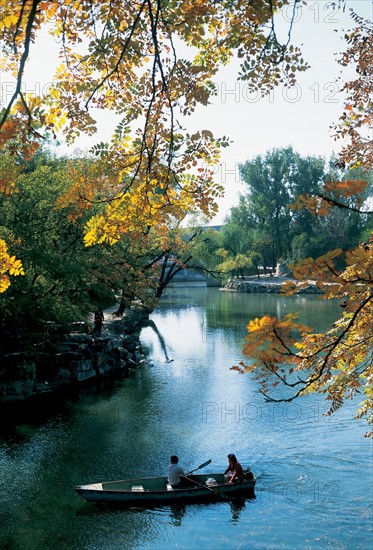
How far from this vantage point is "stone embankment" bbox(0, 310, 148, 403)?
1756 cm

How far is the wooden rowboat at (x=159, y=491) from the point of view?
10.9 meters

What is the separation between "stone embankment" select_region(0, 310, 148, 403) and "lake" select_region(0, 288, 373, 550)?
1140mm

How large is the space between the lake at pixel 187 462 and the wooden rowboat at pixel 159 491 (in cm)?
20

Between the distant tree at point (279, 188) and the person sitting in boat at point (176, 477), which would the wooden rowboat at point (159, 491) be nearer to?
the person sitting in boat at point (176, 477)

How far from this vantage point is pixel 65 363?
19.8 m

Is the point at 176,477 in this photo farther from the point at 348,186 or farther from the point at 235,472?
the point at 348,186

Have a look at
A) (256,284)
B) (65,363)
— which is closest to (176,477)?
(65,363)

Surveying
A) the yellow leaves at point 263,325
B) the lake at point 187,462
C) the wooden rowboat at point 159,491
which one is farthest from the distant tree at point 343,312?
the wooden rowboat at point 159,491

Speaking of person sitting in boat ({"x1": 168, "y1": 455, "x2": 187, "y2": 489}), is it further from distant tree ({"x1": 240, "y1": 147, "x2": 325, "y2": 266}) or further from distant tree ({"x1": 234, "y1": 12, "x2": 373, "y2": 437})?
distant tree ({"x1": 240, "y1": 147, "x2": 325, "y2": 266})

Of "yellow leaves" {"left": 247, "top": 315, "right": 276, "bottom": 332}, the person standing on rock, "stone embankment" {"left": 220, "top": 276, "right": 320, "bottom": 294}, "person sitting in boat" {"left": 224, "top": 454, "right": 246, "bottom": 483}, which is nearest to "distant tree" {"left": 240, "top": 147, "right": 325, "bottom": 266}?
"stone embankment" {"left": 220, "top": 276, "right": 320, "bottom": 294}

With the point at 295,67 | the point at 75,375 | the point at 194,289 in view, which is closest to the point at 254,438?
the point at 75,375

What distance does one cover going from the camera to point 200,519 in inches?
421

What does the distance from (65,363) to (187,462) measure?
8197mm

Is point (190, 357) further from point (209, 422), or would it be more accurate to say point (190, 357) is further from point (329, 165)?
point (329, 165)
